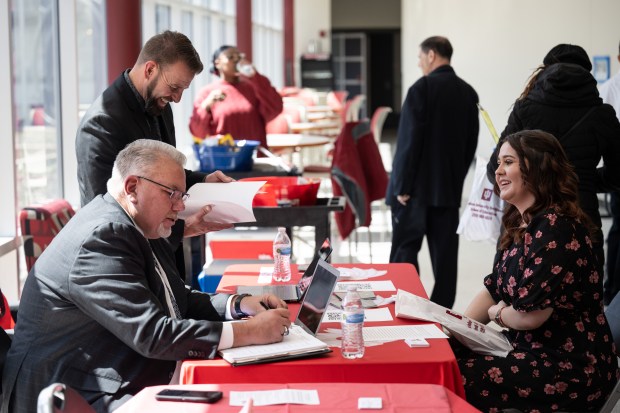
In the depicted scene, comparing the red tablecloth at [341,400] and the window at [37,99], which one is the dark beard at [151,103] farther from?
the window at [37,99]

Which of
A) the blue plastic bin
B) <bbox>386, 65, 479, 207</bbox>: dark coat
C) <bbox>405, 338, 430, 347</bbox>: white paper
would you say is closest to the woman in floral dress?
<bbox>405, 338, 430, 347</bbox>: white paper

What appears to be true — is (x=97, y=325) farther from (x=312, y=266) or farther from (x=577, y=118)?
(x=577, y=118)

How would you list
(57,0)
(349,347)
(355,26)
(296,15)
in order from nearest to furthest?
(349,347) → (57,0) → (296,15) → (355,26)

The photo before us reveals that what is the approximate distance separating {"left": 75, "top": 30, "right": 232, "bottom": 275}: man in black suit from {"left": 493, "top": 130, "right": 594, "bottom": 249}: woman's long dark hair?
3.30 ft

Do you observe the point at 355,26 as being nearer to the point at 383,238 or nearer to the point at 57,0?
the point at 383,238

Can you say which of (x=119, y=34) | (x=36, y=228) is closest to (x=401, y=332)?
(x=36, y=228)

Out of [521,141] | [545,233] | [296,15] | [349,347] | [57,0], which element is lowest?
[349,347]

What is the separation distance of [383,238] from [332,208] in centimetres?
363

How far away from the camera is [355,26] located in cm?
2466

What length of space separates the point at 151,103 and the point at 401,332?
4.21 feet

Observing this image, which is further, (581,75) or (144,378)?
(581,75)

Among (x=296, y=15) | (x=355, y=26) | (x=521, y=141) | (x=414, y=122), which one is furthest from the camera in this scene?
(x=355, y=26)

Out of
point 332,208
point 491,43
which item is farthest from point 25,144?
point 491,43

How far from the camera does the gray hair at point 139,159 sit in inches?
99.1
